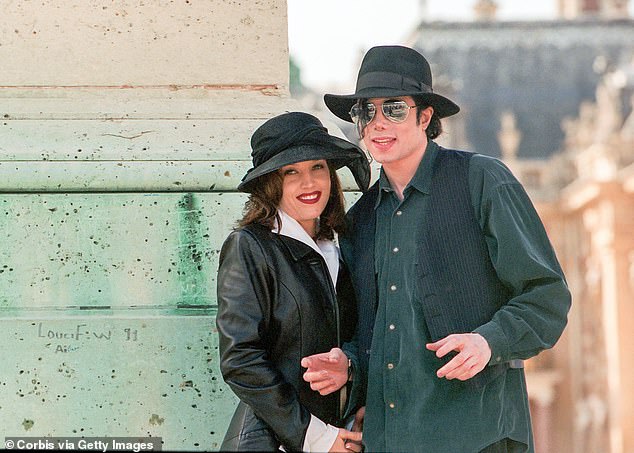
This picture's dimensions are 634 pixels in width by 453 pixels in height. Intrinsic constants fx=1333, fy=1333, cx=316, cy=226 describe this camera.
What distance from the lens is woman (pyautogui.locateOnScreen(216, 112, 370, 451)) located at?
10.3ft

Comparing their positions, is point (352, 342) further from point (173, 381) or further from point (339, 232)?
point (173, 381)

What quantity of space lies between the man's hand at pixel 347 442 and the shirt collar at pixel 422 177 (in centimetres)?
62

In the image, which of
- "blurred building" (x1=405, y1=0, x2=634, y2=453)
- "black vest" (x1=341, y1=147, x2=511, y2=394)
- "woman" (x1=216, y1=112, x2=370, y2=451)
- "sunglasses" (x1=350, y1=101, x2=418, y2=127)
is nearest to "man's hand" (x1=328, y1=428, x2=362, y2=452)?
"woman" (x1=216, y1=112, x2=370, y2=451)

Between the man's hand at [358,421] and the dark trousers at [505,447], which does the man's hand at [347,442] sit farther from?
the dark trousers at [505,447]

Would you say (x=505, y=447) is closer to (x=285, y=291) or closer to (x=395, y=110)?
(x=285, y=291)

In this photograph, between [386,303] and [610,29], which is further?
[610,29]

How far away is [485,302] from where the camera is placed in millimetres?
3316

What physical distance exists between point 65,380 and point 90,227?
0.45m

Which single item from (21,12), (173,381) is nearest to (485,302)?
(173,381)

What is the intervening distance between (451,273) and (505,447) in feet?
1.48

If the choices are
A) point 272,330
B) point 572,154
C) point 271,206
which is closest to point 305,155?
point 271,206

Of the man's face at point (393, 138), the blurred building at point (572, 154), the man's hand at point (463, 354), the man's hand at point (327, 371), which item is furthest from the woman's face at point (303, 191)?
the blurred building at point (572, 154)

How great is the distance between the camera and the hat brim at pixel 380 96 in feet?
11.1

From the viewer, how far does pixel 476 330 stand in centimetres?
320
